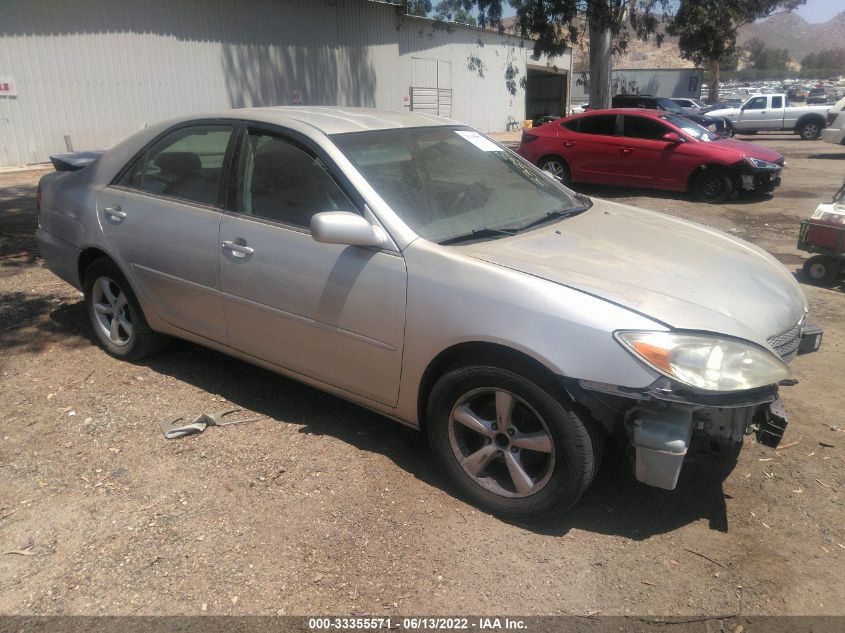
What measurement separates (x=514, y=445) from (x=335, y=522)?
2.81 ft

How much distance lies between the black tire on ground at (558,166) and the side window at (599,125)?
674 millimetres

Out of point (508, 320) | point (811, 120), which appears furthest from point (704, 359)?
point (811, 120)

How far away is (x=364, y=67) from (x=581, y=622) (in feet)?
75.2

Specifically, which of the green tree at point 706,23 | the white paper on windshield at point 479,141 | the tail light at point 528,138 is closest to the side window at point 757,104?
the green tree at point 706,23

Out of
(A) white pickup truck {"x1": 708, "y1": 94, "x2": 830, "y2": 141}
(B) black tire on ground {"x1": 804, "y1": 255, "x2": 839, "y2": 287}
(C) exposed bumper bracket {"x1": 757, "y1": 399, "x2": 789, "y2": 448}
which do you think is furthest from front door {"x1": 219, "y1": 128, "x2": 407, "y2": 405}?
(A) white pickup truck {"x1": 708, "y1": 94, "x2": 830, "y2": 141}

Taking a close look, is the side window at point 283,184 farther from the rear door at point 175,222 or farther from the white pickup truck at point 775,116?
the white pickup truck at point 775,116

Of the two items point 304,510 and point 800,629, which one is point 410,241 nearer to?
point 304,510

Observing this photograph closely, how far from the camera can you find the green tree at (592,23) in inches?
563

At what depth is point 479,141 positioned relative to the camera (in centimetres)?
418

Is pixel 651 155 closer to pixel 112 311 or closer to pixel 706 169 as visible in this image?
pixel 706 169

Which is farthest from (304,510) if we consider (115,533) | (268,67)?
(268,67)

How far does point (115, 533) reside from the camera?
2.98 metres

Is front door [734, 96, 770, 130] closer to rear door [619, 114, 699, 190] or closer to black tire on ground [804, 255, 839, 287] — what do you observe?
rear door [619, 114, 699, 190]

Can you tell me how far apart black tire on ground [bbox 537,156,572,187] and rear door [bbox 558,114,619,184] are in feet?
0.47
